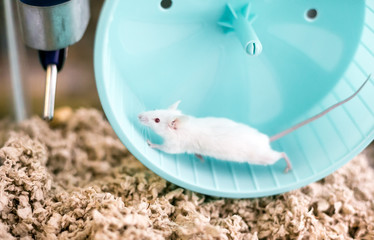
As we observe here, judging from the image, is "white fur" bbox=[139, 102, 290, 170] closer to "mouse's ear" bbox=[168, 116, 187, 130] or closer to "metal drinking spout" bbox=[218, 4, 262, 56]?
"mouse's ear" bbox=[168, 116, 187, 130]

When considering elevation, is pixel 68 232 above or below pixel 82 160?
above

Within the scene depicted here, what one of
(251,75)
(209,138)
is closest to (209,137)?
(209,138)

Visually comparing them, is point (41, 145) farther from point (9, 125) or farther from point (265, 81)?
point (265, 81)

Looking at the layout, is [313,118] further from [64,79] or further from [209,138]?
[64,79]

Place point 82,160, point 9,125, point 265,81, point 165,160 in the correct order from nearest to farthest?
point 165,160, point 265,81, point 82,160, point 9,125

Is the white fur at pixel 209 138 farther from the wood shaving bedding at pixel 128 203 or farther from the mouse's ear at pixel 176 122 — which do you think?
the wood shaving bedding at pixel 128 203

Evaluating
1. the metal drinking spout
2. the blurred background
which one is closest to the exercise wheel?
the metal drinking spout

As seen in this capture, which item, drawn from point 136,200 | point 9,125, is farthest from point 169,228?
point 9,125

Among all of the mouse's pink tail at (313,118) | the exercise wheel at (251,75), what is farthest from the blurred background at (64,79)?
the mouse's pink tail at (313,118)
